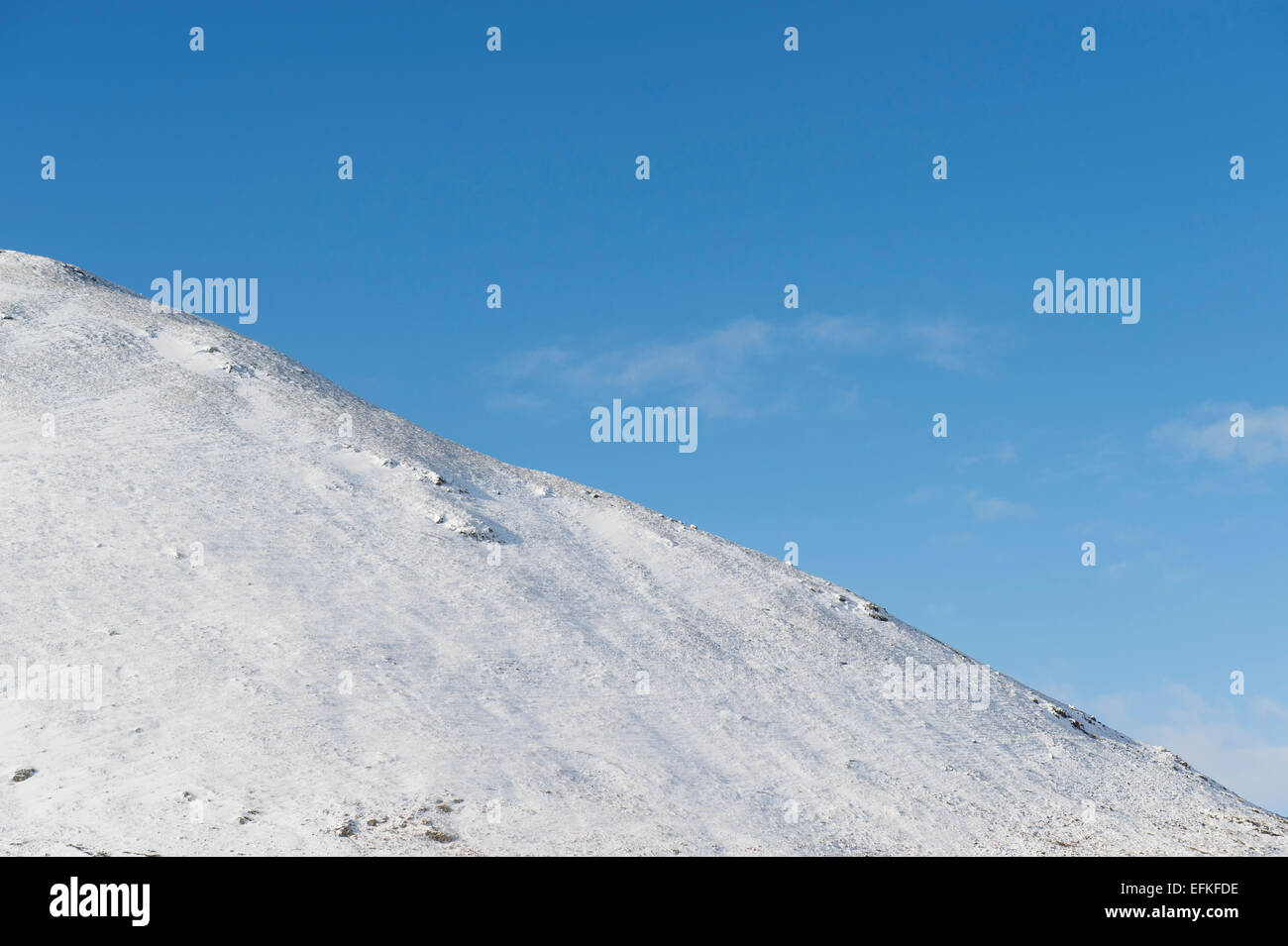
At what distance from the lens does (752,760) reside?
27203mm

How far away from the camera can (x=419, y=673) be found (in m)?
27.3

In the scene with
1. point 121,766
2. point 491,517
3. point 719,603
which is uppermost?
point 491,517

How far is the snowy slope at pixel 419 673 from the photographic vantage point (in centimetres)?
2162

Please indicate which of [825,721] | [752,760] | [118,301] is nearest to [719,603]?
[825,721]

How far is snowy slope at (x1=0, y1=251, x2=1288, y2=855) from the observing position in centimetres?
2162
